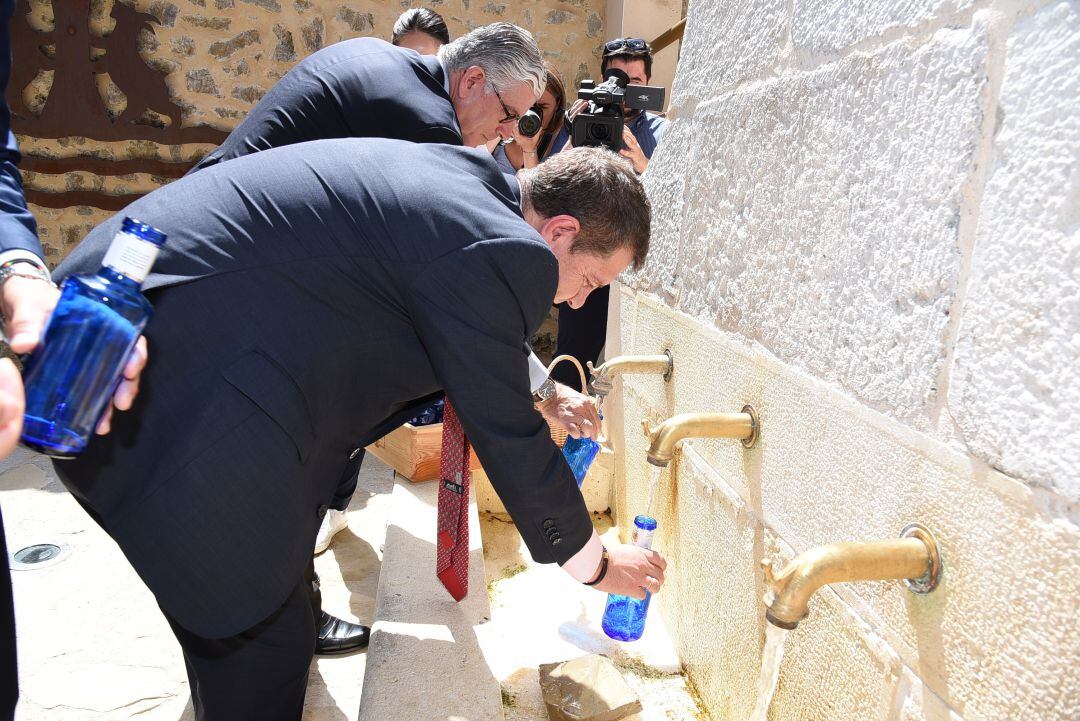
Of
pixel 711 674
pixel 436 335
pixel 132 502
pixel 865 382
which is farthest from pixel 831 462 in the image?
pixel 132 502

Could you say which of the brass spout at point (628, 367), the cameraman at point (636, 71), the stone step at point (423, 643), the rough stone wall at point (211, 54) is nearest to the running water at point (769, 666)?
the stone step at point (423, 643)

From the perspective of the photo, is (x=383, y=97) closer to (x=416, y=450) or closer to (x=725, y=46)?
(x=725, y=46)

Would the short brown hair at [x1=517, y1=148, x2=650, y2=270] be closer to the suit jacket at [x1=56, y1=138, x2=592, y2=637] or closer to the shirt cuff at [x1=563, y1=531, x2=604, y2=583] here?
the suit jacket at [x1=56, y1=138, x2=592, y2=637]

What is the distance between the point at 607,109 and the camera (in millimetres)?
2750

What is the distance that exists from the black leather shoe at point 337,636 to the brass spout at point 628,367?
104 centimetres

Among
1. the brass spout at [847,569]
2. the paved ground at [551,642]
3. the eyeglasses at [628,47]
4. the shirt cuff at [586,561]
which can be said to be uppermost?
the eyeglasses at [628,47]

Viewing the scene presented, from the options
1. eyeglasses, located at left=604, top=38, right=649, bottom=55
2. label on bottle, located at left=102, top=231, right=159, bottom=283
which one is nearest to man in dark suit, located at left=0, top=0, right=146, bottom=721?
label on bottle, located at left=102, top=231, right=159, bottom=283

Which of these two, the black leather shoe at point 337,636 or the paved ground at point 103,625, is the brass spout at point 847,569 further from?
the black leather shoe at point 337,636

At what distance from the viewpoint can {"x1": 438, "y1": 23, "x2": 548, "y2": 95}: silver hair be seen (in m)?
2.15

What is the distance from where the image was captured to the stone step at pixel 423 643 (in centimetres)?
161

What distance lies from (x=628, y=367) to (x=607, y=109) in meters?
1.15

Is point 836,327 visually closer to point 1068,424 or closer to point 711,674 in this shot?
point 1068,424

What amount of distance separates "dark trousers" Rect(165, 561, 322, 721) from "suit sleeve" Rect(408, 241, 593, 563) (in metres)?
0.51

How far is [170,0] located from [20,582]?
3.93 meters
